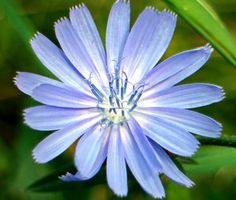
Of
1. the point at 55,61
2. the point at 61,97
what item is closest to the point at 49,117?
the point at 61,97

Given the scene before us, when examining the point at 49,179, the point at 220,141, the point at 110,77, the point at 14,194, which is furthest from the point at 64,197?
the point at 220,141

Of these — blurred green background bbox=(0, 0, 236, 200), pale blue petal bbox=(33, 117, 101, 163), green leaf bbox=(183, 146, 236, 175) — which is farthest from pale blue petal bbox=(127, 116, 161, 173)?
blurred green background bbox=(0, 0, 236, 200)

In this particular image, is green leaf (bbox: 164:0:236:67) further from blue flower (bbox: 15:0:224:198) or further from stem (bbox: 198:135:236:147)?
stem (bbox: 198:135:236:147)

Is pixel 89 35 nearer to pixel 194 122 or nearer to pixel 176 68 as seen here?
pixel 176 68

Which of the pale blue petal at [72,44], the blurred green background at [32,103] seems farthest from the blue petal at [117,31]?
the blurred green background at [32,103]

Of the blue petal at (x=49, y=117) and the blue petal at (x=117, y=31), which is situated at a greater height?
the blue petal at (x=117, y=31)

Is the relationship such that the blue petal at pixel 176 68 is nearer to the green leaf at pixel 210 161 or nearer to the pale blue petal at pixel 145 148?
the pale blue petal at pixel 145 148
